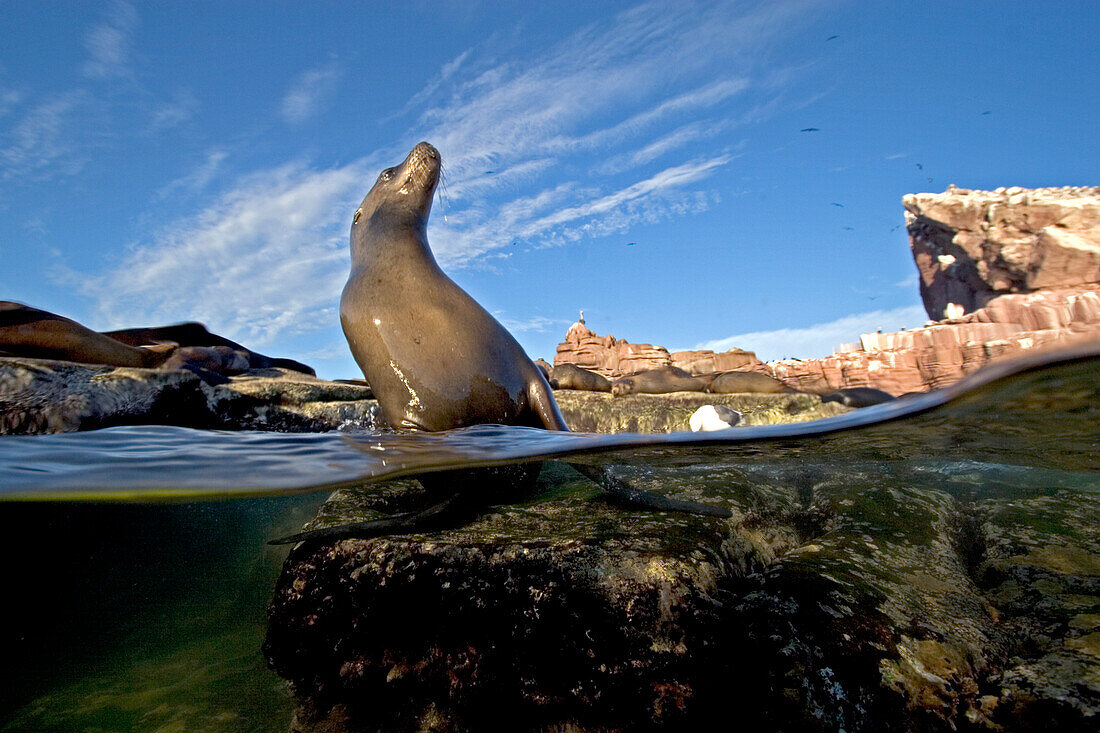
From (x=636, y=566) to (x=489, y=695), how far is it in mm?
797

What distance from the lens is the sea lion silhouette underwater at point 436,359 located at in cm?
382

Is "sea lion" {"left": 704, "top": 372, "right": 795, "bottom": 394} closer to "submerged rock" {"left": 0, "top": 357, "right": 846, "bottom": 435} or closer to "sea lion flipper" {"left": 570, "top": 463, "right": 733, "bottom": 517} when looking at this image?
"submerged rock" {"left": 0, "top": 357, "right": 846, "bottom": 435}

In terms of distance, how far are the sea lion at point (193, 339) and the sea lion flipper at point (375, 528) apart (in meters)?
7.40

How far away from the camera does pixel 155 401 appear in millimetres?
4984

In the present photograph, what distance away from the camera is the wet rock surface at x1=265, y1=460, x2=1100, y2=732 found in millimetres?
1819

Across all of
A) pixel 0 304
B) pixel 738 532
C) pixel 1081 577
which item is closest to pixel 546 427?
pixel 738 532

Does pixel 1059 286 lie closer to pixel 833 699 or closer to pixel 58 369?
pixel 833 699

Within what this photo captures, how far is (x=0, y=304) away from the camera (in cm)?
615

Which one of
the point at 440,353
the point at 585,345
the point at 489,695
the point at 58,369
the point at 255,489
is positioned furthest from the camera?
the point at 585,345

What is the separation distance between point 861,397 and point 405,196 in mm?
4396

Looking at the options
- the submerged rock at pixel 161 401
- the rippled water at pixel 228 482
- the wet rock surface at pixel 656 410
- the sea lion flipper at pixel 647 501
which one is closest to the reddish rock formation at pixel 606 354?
the wet rock surface at pixel 656 410

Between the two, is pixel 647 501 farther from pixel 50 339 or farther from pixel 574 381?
pixel 574 381

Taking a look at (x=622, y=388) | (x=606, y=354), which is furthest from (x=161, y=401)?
(x=606, y=354)

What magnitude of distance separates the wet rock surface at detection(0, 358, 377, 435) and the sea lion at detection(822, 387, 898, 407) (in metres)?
4.89
